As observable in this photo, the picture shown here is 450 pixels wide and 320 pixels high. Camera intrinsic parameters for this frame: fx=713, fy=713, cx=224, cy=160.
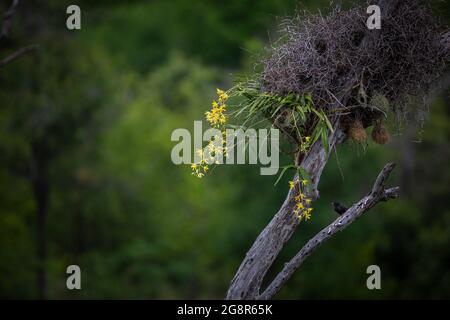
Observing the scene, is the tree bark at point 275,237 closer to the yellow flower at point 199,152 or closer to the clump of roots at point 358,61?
the clump of roots at point 358,61

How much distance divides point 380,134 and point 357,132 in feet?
1.11

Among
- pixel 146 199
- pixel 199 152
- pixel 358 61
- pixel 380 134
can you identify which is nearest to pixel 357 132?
pixel 380 134

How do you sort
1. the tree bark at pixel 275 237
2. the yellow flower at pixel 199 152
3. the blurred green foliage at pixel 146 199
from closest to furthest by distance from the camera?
the yellow flower at pixel 199 152, the tree bark at pixel 275 237, the blurred green foliage at pixel 146 199

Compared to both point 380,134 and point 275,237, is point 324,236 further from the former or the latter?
point 380,134

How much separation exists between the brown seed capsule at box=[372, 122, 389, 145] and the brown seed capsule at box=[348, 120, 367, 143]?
20 centimetres

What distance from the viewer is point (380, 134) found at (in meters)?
7.30

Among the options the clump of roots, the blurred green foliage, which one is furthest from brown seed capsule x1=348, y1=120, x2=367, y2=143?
the blurred green foliage

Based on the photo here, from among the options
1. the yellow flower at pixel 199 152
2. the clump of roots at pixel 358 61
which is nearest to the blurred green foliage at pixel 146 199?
the clump of roots at pixel 358 61

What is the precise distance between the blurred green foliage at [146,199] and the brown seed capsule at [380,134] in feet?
46.1

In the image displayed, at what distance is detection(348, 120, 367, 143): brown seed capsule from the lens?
7.08 m

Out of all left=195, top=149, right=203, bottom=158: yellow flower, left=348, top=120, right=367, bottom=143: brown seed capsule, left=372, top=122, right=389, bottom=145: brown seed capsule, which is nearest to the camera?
left=195, top=149, right=203, bottom=158: yellow flower

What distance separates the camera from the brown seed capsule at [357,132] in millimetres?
7082

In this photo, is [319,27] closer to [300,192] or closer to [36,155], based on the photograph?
[300,192]

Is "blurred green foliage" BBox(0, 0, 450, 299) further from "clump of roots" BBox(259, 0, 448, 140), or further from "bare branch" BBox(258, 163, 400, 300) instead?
"bare branch" BBox(258, 163, 400, 300)
